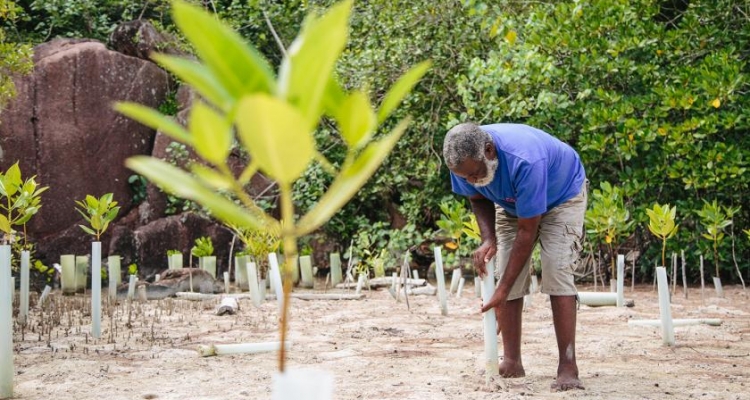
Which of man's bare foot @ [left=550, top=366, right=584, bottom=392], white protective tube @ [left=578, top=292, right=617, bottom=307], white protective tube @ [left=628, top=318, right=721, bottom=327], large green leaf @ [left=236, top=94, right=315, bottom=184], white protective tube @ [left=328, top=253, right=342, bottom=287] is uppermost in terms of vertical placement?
large green leaf @ [left=236, top=94, right=315, bottom=184]

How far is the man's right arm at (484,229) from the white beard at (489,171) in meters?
0.42

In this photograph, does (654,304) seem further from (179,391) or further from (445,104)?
(179,391)

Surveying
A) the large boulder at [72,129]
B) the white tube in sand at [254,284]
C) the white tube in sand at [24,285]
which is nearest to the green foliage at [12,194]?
the white tube in sand at [24,285]

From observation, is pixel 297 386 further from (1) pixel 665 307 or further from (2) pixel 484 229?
(1) pixel 665 307

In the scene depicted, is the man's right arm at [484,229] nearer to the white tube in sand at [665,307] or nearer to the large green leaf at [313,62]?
the white tube in sand at [665,307]

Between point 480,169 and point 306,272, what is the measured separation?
591cm

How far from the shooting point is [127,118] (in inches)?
435

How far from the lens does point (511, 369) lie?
381 centimetres

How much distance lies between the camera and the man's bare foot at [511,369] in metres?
3.81

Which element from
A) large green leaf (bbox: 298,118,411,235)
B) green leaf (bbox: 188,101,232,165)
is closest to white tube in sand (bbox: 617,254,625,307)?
large green leaf (bbox: 298,118,411,235)

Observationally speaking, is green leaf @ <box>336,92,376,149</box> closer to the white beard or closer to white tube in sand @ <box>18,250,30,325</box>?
the white beard

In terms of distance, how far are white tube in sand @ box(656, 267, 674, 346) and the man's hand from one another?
4.00ft

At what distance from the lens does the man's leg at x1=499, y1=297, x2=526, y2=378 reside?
377 centimetres

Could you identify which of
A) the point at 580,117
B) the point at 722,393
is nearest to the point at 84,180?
the point at 580,117
